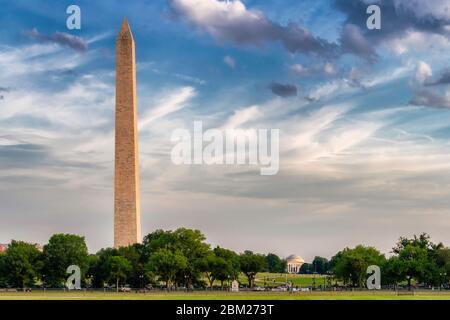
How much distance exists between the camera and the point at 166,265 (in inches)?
3900

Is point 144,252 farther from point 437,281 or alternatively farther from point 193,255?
point 437,281

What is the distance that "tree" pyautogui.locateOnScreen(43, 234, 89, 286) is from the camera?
10175 cm

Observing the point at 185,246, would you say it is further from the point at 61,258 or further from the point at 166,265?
the point at 61,258

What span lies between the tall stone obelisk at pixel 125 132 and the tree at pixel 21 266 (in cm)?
1199

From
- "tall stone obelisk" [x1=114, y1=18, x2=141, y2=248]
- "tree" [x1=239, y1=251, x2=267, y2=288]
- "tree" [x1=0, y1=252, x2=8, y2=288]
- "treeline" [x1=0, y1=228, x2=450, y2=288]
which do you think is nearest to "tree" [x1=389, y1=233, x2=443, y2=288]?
"treeline" [x1=0, y1=228, x2=450, y2=288]

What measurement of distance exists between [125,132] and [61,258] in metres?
18.2

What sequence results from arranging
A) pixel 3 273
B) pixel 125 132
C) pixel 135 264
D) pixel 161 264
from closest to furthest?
1. pixel 161 264
2. pixel 3 273
3. pixel 135 264
4. pixel 125 132

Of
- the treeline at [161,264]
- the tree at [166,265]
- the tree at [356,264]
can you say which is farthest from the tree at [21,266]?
the tree at [356,264]

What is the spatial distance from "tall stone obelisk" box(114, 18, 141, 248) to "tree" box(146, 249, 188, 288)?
780cm

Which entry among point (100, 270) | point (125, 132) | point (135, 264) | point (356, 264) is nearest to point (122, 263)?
point (135, 264)

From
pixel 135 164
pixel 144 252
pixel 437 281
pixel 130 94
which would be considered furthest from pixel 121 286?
pixel 437 281

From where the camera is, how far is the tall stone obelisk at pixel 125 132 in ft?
342

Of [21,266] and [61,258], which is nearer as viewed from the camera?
[21,266]

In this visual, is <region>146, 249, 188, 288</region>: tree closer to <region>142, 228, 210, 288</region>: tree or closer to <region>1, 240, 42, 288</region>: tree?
<region>142, 228, 210, 288</region>: tree
